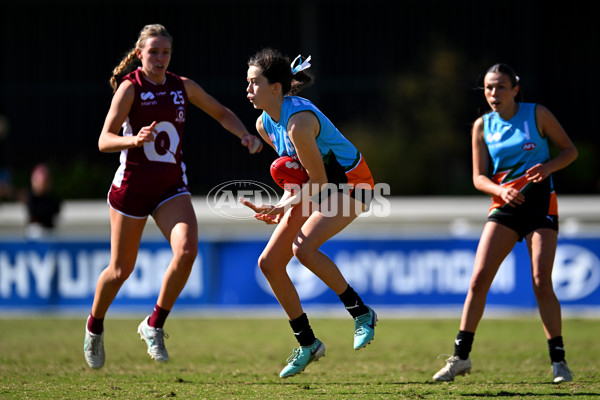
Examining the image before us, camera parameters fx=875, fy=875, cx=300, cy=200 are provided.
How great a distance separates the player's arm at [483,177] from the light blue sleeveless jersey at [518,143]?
3.1 inches

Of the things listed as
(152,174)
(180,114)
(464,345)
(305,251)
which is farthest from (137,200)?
(464,345)

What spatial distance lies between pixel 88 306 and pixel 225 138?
1591 cm

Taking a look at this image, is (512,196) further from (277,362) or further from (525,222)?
(277,362)

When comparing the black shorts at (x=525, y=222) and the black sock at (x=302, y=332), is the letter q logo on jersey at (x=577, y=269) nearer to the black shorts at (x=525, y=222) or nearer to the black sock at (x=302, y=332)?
the black shorts at (x=525, y=222)

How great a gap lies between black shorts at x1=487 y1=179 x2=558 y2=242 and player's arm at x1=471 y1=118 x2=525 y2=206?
114mm

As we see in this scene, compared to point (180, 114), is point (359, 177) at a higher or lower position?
lower

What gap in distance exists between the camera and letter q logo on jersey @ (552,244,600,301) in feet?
36.7

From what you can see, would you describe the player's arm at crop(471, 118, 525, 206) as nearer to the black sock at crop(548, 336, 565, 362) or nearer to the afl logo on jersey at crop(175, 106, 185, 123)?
the black sock at crop(548, 336, 565, 362)

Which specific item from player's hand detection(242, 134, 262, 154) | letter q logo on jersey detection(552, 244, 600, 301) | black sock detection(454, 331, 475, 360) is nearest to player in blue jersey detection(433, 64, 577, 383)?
black sock detection(454, 331, 475, 360)

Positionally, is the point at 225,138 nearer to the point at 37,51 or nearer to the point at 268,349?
the point at 37,51

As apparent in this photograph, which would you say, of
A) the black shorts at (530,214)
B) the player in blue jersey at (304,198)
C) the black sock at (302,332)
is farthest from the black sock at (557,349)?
the black sock at (302,332)

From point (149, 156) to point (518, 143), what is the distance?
8.69ft

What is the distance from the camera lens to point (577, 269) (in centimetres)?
1122

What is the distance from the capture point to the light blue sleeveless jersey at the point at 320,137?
5.95 m
